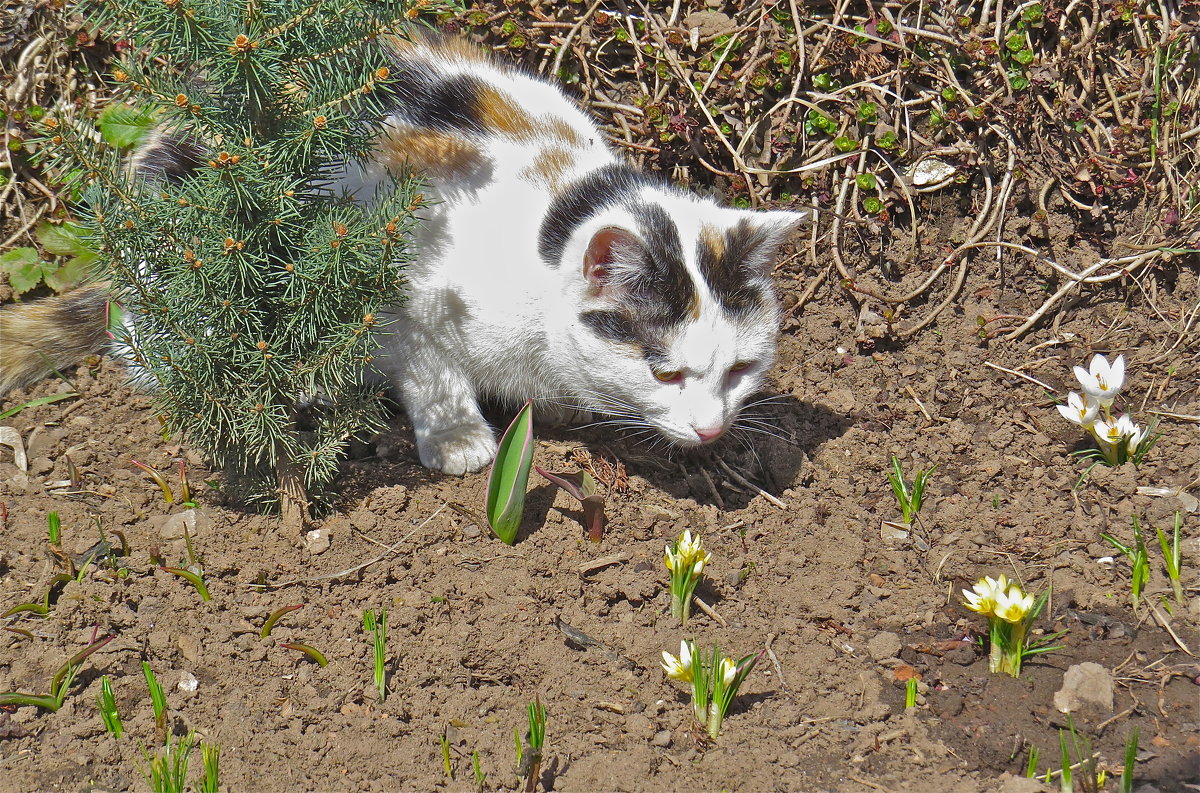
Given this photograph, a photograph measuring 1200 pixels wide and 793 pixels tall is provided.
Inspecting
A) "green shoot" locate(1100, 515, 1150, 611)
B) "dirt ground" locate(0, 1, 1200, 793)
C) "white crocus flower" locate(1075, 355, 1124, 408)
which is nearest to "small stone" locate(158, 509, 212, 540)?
"dirt ground" locate(0, 1, 1200, 793)

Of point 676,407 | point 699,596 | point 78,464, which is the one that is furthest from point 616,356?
point 78,464

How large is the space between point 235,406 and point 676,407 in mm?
1269

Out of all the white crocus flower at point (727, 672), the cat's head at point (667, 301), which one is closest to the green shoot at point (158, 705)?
the white crocus flower at point (727, 672)

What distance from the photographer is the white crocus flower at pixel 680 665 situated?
7.62 feet

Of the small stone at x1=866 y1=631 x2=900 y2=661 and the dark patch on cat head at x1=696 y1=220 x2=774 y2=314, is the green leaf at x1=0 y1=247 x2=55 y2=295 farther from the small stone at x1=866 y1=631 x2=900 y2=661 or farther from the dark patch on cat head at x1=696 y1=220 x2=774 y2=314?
the small stone at x1=866 y1=631 x2=900 y2=661

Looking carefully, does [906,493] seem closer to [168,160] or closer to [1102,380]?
[1102,380]

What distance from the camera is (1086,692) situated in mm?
2293

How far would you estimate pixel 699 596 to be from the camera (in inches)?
109

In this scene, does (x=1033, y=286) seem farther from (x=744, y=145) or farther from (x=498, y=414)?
(x=498, y=414)

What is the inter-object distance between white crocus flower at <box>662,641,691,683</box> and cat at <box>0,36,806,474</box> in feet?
2.52

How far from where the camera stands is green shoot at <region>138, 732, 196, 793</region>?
6.65 ft

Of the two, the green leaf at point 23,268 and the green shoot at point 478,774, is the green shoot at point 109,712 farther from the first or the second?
the green leaf at point 23,268

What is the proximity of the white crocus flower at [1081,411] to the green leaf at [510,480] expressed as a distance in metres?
1.70

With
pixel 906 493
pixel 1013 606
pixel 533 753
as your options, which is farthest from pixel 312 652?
pixel 906 493
